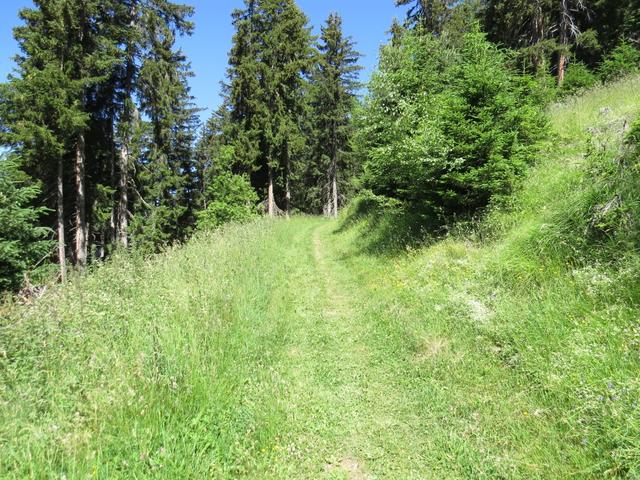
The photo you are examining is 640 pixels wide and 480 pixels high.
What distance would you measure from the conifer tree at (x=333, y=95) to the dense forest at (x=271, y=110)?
135 mm

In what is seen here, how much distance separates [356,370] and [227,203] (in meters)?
19.7

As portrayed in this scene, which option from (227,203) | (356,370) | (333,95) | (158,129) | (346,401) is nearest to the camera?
(346,401)

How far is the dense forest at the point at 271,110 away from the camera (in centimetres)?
898

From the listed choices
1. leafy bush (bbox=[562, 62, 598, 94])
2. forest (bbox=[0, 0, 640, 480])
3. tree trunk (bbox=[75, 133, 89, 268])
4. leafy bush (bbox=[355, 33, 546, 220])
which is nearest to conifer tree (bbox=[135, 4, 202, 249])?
tree trunk (bbox=[75, 133, 89, 268])

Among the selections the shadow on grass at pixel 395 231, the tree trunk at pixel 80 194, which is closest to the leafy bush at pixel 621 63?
the shadow on grass at pixel 395 231

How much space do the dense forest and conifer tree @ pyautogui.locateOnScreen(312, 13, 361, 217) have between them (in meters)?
0.13

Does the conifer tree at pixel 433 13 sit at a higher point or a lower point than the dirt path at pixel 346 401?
higher

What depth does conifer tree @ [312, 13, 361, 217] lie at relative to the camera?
32969mm

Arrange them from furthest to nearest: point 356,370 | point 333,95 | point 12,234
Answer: point 333,95, point 12,234, point 356,370

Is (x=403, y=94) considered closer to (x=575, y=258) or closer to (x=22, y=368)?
(x=575, y=258)

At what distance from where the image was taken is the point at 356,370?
5.32 meters

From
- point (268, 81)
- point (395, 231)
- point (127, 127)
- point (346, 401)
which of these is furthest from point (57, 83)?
point (346, 401)

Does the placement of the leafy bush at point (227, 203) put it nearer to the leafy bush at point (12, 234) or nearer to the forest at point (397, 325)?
the forest at point (397, 325)

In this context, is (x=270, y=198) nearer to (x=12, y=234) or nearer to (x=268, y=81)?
(x=268, y=81)
